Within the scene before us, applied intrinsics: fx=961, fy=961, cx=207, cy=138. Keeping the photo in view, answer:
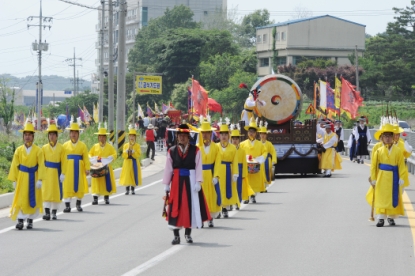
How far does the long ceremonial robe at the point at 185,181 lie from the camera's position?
13.3 m

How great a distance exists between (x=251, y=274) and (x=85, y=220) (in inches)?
270

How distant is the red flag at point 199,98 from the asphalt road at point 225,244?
90.6ft

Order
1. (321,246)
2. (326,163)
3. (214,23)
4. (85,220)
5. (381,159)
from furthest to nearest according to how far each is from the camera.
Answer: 1. (214,23)
2. (326,163)
3. (85,220)
4. (381,159)
5. (321,246)

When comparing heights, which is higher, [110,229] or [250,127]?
[250,127]

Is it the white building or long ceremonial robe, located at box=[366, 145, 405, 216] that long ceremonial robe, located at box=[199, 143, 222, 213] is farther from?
the white building

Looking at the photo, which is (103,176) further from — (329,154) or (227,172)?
(329,154)

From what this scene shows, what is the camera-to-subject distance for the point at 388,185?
15242 mm

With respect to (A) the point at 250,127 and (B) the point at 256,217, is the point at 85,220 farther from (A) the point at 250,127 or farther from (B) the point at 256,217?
(A) the point at 250,127

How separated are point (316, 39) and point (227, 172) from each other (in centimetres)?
8212

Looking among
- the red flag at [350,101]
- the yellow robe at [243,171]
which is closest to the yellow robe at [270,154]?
the yellow robe at [243,171]

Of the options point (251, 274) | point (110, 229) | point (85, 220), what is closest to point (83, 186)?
point (85, 220)

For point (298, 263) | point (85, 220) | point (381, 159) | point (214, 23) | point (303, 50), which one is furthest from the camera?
point (214, 23)

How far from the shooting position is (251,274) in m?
10.6

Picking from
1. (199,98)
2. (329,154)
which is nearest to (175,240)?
(329,154)
